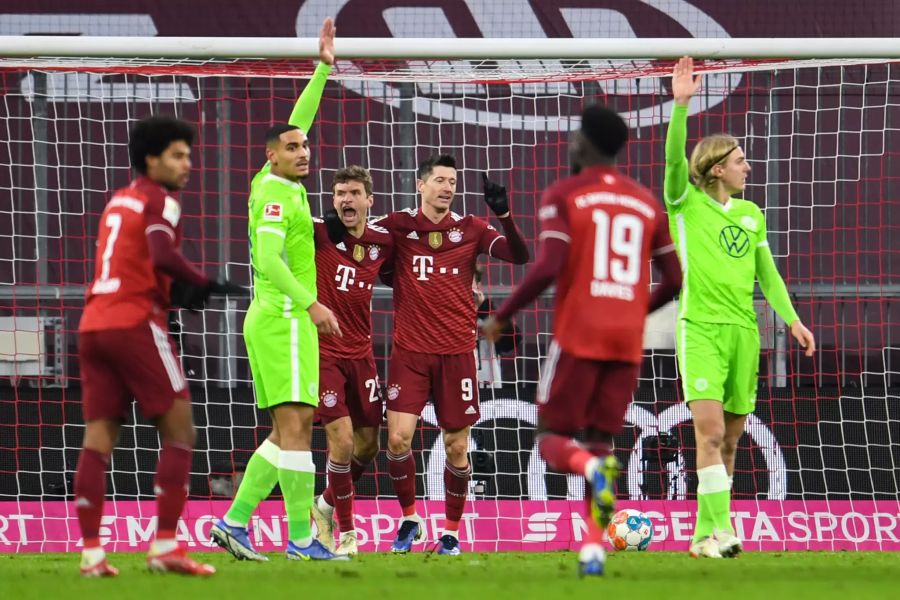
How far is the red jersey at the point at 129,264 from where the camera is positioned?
5426 millimetres

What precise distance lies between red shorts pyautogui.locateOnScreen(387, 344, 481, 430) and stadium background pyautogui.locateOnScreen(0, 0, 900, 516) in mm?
2130

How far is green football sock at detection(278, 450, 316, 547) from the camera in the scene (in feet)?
22.5

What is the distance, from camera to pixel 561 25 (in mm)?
13086

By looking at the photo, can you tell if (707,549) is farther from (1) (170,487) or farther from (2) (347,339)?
(1) (170,487)

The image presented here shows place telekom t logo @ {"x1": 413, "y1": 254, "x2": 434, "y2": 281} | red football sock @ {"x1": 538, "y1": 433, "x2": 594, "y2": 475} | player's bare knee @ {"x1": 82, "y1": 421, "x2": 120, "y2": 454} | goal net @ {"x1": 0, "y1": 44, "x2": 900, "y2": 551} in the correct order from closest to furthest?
red football sock @ {"x1": 538, "y1": 433, "x2": 594, "y2": 475} → player's bare knee @ {"x1": 82, "y1": 421, "x2": 120, "y2": 454} → telekom t logo @ {"x1": 413, "y1": 254, "x2": 434, "y2": 281} → goal net @ {"x1": 0, "y1": 44, "x2": 900, "y2": 551}

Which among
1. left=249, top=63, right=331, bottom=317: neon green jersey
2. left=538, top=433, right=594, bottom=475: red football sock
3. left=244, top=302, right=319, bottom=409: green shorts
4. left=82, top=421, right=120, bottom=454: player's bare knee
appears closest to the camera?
left=538, top=433, right=594, bottom=475: red football sock

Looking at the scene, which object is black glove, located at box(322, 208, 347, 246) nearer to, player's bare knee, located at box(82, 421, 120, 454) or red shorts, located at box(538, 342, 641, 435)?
player's bare knee, located at box(82, 421, 120, 454)

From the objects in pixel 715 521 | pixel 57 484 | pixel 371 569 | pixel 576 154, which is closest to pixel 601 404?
pixel 576 154

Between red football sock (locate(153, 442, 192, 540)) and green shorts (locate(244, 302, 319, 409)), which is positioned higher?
green shorts (locate(244, 302, 319, 409))

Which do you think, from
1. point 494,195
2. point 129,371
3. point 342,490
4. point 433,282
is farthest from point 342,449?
point 129,371

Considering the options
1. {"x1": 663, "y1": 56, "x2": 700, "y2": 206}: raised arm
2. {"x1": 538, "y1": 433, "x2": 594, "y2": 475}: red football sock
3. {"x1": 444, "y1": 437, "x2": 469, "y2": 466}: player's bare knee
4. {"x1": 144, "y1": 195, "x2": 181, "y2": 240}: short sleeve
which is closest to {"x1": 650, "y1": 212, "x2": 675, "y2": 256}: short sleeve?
{"x1": 538, "y1": 433, "x2": 594, "y2": 475}: red football sock

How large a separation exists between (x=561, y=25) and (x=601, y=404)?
8255 millimetres

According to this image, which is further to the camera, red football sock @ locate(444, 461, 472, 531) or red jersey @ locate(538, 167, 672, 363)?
red football sock @ locate(444, 461, 472, 531)

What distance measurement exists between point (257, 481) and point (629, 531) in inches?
110
